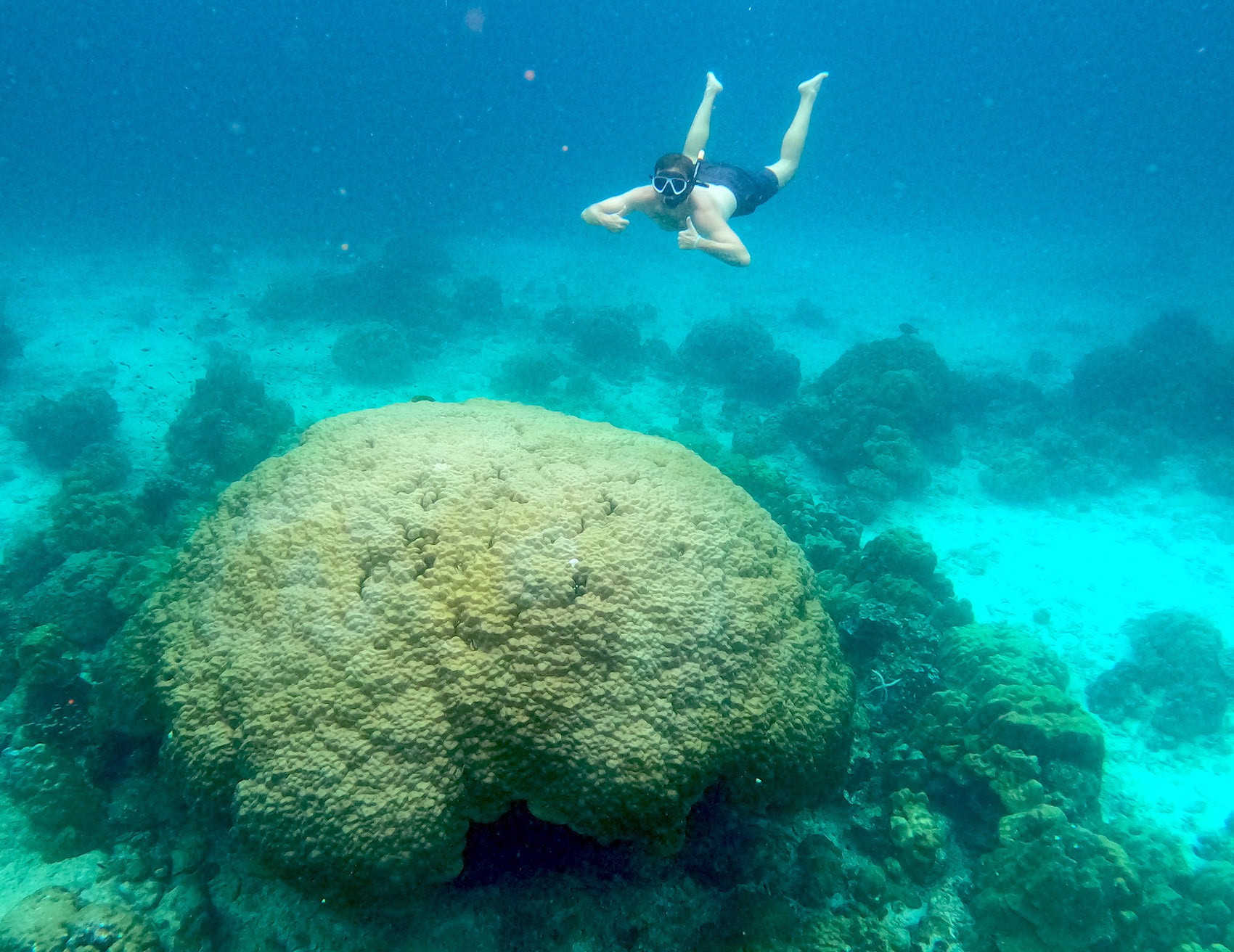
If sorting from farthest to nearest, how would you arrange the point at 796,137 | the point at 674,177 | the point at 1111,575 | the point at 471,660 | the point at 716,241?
the point at 1111,575, the point at 796,137, the point at 674,177, the point at 716,241, the point at 471,660

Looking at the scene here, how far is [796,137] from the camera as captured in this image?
9547 millimetres

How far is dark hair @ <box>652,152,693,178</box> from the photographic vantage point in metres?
6.26

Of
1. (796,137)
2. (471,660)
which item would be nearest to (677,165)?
(796,137)

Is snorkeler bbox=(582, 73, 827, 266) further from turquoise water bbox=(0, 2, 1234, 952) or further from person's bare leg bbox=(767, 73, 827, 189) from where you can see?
turquoise water bbox=(0, 2, 1234, 952)

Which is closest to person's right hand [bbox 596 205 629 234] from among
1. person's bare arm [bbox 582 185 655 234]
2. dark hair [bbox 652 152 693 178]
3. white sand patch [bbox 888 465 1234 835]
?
person's bare arm [bbox 582 185 655 234]

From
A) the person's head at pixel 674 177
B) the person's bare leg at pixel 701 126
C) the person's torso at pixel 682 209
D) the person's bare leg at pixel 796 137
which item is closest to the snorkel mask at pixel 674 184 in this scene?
the person's head at pixel 674 177

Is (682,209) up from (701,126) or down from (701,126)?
down

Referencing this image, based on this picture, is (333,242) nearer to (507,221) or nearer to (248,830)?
(507,221)

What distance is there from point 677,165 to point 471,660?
5765mm

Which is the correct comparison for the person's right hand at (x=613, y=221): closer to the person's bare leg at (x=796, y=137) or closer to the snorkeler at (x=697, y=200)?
the snorkeler at (x=697, y=200)

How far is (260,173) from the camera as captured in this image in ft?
177

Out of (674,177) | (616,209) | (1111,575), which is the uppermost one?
(674,177)

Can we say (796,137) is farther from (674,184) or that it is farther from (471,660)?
(471,660)

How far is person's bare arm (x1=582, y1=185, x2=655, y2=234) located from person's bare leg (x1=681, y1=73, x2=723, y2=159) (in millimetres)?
2426
